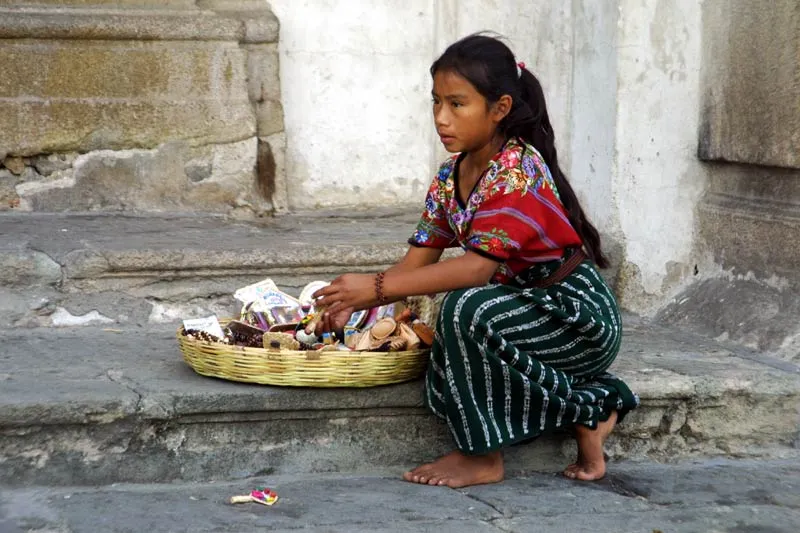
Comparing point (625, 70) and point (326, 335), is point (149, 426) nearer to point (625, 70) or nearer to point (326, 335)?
point (326, 335)

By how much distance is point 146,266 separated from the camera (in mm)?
4008

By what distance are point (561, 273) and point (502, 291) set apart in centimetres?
20

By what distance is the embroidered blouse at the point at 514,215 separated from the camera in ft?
9.94

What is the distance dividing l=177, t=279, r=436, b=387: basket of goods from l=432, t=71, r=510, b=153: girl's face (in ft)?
1.78

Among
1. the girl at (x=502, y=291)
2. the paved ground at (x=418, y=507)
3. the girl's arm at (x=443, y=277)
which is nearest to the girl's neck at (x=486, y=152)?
the girl at (x=502, y=291)

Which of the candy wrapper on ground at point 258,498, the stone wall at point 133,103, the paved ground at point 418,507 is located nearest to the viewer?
the paved ground at point 418,507

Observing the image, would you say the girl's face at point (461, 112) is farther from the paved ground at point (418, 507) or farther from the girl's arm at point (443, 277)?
the paved ground at point (418, 507)

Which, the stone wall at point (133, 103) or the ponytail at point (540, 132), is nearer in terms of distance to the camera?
the ponytail at point (540, 132)

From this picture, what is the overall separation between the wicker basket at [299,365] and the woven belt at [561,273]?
379 mm

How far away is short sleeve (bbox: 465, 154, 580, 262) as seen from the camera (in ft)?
9.93

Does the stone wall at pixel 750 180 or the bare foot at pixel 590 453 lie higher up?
the stone wall at pixel 750 180

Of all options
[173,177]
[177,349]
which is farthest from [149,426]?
A: [173,177]

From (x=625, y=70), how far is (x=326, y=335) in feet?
5.41

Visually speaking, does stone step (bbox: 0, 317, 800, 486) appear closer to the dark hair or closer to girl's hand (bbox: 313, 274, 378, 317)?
girl's hand (bbox: 313, 274, 378, 317)
